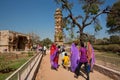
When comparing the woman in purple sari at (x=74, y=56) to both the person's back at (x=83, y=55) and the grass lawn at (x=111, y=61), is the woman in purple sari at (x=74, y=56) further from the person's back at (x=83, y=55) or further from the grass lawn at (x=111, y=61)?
the person's back at (x=83, y=55)

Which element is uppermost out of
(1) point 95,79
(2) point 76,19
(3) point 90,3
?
(3) point 90,3

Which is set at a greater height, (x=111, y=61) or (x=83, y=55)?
(x=83, y=55)

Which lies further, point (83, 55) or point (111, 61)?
point (111, 61)

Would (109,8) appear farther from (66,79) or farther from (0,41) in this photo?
(0,41)

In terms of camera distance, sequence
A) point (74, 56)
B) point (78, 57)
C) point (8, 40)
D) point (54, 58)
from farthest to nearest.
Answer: point (8, 40) < point (54, 58) < point (74, 56) < point (78, 57)

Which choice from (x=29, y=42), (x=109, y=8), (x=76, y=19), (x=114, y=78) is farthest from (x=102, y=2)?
(x=29, y=42)

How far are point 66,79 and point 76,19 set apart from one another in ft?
54.4

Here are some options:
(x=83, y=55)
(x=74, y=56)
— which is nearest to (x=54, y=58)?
(x=74, y=56)

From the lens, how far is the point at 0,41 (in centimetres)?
5509

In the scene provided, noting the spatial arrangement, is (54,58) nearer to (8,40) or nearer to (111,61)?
(111,61)

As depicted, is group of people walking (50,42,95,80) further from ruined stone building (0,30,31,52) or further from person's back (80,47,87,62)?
ruined stone building (0,30,31,52)

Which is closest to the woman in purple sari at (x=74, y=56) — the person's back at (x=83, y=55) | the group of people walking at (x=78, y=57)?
the group of people walking at (x=78, y=57)

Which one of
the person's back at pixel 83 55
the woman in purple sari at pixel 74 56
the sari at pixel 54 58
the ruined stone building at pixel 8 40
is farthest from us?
the ruined stone building at pixel 8 40

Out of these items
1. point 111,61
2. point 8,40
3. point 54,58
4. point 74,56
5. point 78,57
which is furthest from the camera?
point 8,40
